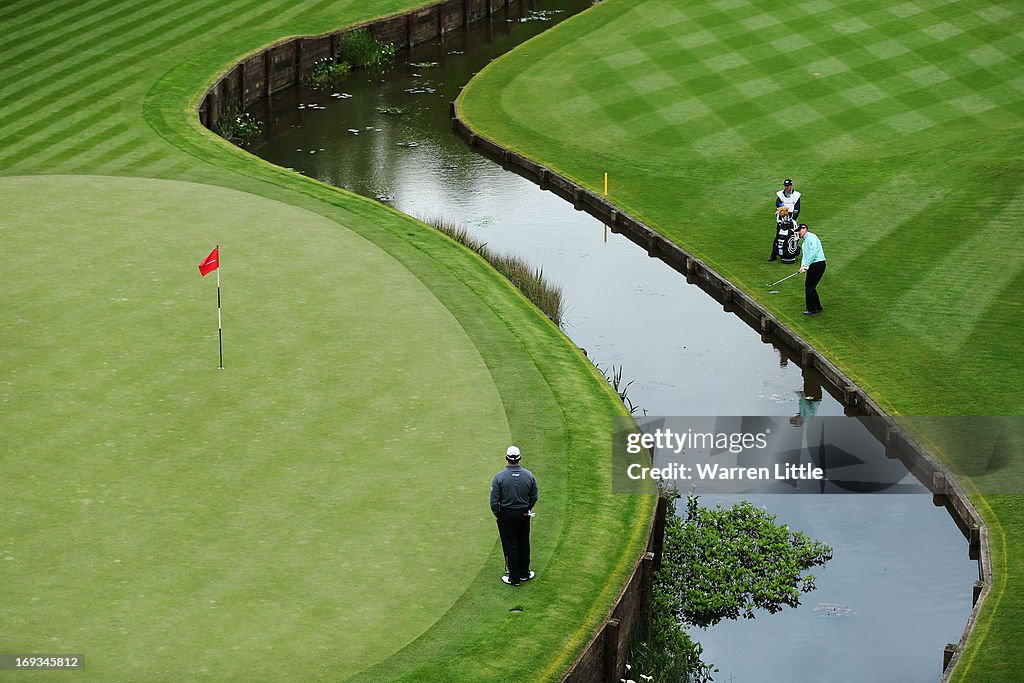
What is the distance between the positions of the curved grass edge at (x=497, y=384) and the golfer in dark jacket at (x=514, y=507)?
456 millimetres

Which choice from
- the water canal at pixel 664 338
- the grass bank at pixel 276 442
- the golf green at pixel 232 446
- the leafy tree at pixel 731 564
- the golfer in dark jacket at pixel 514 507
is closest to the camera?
the grass bank at pixel 276 442

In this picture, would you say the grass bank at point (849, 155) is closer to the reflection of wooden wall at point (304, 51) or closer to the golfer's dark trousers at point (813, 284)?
the golfer's dark trousers at point (813, 284)

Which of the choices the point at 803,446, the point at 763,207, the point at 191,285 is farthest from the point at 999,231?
the point at 191,285

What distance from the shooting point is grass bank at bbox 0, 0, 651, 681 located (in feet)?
52.9

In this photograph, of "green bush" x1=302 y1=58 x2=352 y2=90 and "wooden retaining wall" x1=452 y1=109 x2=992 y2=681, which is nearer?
"wooden retaining wall" x1=452 y1=109 x2=992 y2=681

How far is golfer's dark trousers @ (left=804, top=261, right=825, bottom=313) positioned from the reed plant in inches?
199

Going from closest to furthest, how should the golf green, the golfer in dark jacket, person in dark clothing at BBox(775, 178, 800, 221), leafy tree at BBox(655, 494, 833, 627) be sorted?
the golf green
the golfer in dark jacket
leafy tree at BBox(655, 494, 833, 627)
person in dark clothing at BBox(775, 178, 800, 221)

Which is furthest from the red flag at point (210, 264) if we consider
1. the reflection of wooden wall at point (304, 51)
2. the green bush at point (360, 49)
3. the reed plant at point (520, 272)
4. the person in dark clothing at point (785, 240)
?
the green bush at point (360, 49)

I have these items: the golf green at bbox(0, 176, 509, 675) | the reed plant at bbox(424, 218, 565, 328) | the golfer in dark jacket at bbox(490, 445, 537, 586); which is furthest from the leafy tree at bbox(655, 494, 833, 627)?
the reed plant at bbox(424, 218, 565, 328)

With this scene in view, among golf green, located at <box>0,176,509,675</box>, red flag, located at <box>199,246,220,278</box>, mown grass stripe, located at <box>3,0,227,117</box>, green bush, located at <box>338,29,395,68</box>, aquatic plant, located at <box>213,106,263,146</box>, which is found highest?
red flag, located at <box>199,246,220,278</box>

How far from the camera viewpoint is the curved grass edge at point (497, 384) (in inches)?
639

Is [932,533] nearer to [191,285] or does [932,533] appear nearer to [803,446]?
[803,446]

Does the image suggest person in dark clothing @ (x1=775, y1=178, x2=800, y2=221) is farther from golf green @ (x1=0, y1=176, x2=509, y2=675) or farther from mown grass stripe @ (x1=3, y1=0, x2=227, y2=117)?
mown grass stripe @ (x1=3, y1=0, x2=227, y2=117)

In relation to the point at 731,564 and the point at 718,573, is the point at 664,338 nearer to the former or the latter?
the point at 731,564
